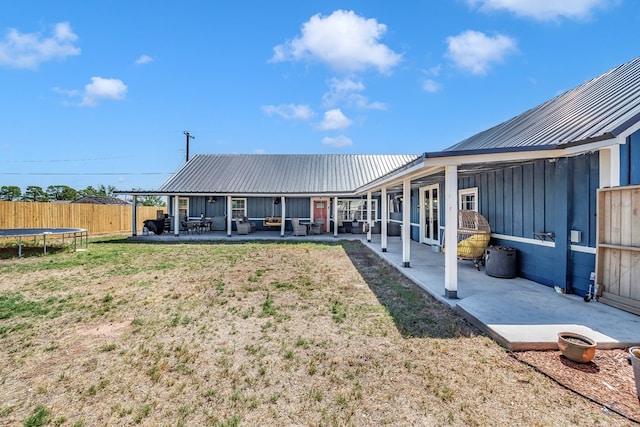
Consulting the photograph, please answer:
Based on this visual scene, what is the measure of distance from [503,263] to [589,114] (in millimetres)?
2875

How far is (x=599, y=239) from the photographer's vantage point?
13.8ft

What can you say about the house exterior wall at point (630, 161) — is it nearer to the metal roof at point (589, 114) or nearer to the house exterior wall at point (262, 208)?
the metal roof at point (589, 114)

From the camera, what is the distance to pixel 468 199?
27.3ft

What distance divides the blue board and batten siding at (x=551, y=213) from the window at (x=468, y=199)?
1.02 metres

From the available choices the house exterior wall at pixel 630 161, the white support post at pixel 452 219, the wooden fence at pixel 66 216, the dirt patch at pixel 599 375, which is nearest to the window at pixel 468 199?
the house exterior wall at pixel 630 161

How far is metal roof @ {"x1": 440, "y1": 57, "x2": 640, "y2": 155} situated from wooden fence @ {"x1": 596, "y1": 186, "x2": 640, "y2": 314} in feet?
2.84

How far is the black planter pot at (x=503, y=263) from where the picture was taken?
5730 mm

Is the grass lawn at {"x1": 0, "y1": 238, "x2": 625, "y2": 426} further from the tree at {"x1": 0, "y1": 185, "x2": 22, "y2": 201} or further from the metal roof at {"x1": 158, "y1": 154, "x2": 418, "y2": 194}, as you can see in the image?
the tree at {"x1": 0, "y1": 185, "x2": 22, "y2": 201}

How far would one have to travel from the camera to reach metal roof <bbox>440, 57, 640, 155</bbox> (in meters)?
3.86

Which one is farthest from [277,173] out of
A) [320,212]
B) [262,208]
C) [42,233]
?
[42,233]

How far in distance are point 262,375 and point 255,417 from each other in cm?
56

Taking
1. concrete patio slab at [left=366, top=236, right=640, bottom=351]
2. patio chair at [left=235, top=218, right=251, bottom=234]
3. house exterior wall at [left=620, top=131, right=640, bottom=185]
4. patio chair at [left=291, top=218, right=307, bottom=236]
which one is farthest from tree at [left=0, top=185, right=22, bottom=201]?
house exterior wall at [left=620, top=131, right=640, bottom=185]

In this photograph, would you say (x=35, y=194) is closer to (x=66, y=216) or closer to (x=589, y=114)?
(x=66, y=216)

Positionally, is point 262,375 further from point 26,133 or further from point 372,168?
point 26,133
